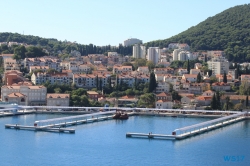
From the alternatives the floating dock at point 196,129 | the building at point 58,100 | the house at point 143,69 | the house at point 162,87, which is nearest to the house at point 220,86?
the house at point 162,87

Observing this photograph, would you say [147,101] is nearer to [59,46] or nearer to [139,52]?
[139,52]

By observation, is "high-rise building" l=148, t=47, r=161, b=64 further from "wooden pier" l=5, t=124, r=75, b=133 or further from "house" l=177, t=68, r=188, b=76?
"wooden pier" l=5, t=124, r=75, b=133

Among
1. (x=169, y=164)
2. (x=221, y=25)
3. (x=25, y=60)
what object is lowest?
(x=169, y=164)

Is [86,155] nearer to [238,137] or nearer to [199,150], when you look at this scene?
[199,150]

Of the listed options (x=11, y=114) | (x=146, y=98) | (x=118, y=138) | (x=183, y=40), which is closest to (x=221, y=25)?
(x=183, y=40)

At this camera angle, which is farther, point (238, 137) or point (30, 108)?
point (30, 108)

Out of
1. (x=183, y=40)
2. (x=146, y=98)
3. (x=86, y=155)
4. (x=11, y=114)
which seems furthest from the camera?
(x=183, y=40)

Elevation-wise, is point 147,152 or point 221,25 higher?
point 221,25
